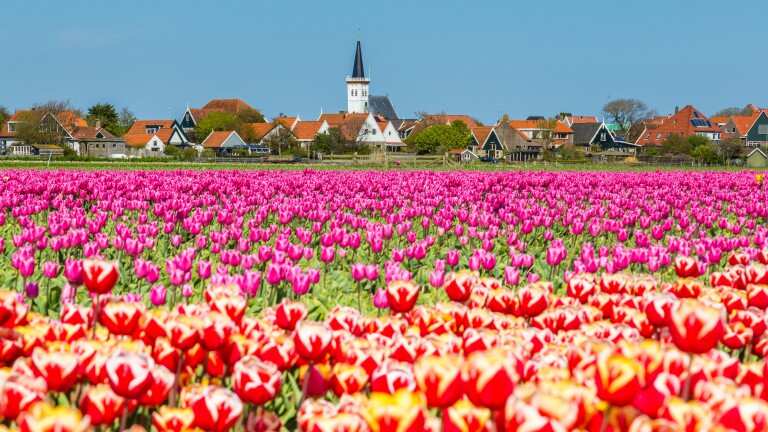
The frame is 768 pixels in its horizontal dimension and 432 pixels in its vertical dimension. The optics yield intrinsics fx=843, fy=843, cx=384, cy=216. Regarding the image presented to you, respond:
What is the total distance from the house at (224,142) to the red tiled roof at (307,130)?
1094cm

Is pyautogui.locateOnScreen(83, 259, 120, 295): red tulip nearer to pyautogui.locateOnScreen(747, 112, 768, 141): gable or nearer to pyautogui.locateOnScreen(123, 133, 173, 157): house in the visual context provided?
pyautogui.locateOnScreen(123, 133, 173, 157): house

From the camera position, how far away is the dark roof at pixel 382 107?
174875mm

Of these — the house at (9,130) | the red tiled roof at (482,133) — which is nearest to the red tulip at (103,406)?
the red tiled roof at (482,133)

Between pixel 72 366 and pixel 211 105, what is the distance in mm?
158858

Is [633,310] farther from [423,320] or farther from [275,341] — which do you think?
[275,341]

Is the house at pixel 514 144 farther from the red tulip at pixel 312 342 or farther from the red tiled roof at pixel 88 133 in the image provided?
the red tulip at pixel 312 342

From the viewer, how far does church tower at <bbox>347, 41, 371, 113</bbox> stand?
16888 centimetres

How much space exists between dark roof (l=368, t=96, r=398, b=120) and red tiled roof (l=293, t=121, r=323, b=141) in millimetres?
41748

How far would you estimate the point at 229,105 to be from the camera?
154m

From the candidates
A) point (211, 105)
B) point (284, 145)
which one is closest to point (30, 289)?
point (284, 145)

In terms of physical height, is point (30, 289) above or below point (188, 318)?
below

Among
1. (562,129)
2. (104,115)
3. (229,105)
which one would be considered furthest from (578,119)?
(104,115)

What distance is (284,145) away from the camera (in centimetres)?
11100

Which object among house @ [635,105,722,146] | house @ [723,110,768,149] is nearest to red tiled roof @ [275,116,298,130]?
house @ [635,105,722,146]
